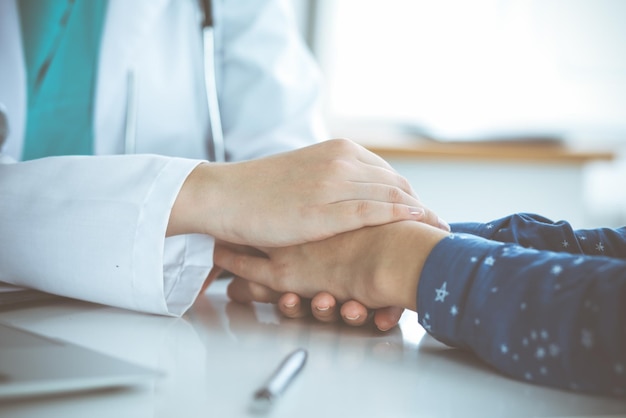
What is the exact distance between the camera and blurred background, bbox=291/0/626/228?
190 centimetres

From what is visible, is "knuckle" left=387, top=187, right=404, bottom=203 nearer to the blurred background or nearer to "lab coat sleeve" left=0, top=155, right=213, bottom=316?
"lab coat sleeve" left=0, top=155, right=213, bottom=316

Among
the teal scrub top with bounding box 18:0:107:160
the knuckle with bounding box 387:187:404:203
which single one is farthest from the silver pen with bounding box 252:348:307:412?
→ the teal scrub top with bounding box 18:0:107:160

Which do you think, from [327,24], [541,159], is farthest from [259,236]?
[541,159]

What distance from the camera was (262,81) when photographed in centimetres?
108

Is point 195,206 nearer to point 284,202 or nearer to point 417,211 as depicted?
point 284,202

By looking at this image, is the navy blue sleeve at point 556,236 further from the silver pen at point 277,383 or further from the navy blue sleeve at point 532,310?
the silver pen at point 277,383

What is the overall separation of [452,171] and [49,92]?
1310 millimetres

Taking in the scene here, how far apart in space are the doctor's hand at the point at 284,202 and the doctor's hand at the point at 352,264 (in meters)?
0.02

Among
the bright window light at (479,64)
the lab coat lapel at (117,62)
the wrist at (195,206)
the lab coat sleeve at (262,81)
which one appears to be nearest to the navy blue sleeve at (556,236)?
the wrist at (195,206)

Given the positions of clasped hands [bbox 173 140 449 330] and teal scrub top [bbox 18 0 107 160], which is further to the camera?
teal scrub top [bbox 18 0 107 160]

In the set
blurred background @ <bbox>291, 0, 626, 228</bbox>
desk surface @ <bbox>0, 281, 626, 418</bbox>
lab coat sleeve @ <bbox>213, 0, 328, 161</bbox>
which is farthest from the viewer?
blurred background @ <bbox>291, 0, 626, 228</bbox>

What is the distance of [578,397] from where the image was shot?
385mm

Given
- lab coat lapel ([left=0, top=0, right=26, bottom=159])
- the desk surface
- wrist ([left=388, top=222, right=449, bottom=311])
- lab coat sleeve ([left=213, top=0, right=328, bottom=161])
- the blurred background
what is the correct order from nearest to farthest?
1. the desk surface
2. wrist ([left=388, top=222, right=449, bottom=311])
3. lab coat lapel ([left=0, top=0, right=26, bottom=159])
4. lab coat sleeve ([left=213, top=0, right=328, bottom=161])
5. the blurred background

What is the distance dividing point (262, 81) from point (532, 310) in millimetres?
762
